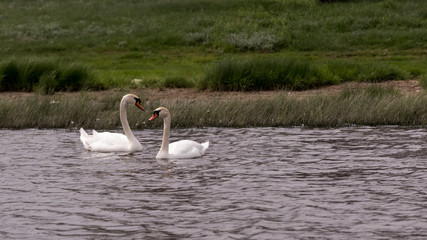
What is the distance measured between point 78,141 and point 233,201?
21.9 ft

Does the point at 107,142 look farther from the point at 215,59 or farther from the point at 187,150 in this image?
the point at 215,59

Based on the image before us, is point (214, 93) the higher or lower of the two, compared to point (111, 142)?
lower

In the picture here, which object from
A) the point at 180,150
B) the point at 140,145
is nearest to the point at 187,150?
the point at 180,150

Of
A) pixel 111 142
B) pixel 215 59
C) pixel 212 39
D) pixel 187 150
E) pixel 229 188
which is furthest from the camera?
pixel 212 39

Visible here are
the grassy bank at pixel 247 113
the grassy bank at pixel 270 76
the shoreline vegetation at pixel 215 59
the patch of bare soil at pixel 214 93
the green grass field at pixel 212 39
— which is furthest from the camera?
the green grass field at pixel 212 39

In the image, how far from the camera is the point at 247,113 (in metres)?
19.8

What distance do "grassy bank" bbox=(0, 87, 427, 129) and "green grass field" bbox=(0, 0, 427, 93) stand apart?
385 cm

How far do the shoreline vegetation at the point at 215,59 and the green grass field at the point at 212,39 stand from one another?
0.06m

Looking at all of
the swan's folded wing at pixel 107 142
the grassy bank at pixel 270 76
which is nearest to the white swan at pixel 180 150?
the swan's folded wing at pixel 107 142

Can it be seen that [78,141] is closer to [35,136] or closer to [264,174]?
[35,136]

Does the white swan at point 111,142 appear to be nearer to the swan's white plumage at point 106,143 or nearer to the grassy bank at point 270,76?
the swan's white plumage at point 106,143

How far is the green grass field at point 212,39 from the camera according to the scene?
26250 mm

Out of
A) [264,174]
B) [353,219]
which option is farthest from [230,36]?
[353,219]

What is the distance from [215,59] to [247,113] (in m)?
13.8
